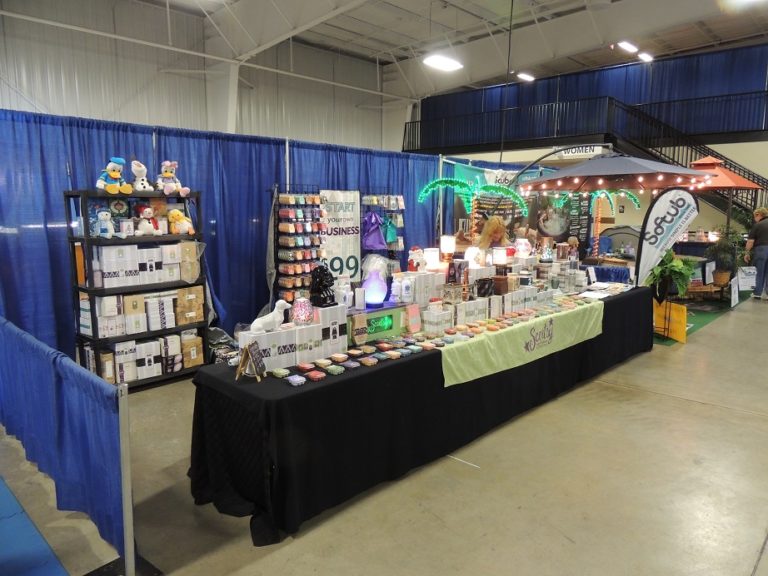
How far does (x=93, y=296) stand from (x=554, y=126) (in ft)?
38.0

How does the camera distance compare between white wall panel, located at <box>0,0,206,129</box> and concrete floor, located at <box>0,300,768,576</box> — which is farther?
white wall panel, located at <box>0,0,206,129</box>

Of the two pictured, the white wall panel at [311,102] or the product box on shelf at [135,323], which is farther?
the white wall panel at [311,102]

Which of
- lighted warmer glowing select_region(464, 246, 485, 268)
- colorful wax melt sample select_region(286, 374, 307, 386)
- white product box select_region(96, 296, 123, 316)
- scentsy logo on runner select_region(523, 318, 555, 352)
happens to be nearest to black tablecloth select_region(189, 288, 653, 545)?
colorful wax melt sample select_region(286, 374, 307, 386)

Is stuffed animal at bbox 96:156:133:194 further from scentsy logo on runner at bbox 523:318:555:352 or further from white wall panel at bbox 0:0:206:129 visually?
white wall panel at bbox 0:0:206:129

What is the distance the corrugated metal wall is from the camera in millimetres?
8641

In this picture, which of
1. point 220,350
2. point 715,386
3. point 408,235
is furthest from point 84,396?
point 408,235

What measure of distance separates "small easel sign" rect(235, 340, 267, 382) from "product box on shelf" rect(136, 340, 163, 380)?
2.39 m

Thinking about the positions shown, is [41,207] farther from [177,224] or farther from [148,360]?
[148,360]

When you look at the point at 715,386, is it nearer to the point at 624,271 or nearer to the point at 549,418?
the point at 549,418

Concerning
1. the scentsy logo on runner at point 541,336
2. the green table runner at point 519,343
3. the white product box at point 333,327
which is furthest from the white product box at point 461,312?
the white product box at point 333,327

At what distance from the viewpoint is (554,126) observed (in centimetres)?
1307

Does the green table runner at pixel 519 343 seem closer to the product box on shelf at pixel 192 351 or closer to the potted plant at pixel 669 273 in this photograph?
the potted plant at pixel 669 273

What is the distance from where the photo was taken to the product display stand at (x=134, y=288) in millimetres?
4535

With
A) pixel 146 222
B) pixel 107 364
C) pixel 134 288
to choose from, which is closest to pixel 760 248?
pixel 146 222
